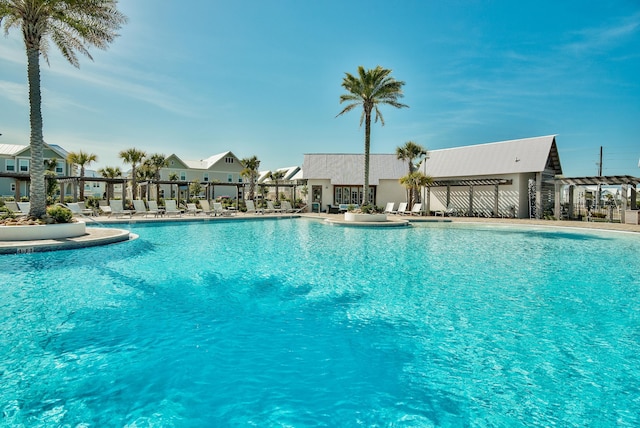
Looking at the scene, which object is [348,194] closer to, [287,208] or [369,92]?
[287,208]

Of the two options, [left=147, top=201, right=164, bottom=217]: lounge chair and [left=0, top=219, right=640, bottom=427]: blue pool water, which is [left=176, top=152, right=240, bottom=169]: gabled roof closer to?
[left=147, top=201, right=164, bottom=217]: lounge chair

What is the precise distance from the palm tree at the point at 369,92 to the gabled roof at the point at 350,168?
9.63 metres

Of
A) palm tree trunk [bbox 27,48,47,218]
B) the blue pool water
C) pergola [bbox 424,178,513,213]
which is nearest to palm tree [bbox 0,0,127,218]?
palm tree trunk [bbox 27,48,47,218]

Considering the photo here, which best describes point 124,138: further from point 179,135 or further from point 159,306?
point 159,306

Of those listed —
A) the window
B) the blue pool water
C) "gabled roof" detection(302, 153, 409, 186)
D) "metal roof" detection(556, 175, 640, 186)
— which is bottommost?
the blue pool water

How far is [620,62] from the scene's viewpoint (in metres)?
20.7

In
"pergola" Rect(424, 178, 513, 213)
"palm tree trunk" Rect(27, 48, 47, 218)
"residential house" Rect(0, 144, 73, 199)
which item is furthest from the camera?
"residential house" Rect(0, 144, 73, 199)

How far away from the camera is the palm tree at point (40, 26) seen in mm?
12195

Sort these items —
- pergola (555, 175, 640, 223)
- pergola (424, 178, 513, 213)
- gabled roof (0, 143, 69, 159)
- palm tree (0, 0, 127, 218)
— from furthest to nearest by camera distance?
gabled roof (0, 143, 69, 159)
pergola (424, 178, 513, 213)
pergola (555, 175, 640, 223)
palm tree (0, 0, 127, 218)

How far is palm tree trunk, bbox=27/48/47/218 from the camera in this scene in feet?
41.7

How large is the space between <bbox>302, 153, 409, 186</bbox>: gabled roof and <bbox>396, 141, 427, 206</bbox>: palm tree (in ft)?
6.70

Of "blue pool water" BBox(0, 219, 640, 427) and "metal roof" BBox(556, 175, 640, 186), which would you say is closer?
"blue pool water" BBox(0, 219, 640, 427)

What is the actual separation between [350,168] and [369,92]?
11277 mm

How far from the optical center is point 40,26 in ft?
41.0
